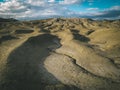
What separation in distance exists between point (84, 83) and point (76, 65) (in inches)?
342

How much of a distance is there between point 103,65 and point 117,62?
4.47 metres

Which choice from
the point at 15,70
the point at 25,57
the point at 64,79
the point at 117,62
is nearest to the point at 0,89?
the point at 15,70

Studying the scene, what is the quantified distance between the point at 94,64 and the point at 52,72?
399 inches

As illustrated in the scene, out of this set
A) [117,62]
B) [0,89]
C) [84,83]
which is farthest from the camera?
[117,62]

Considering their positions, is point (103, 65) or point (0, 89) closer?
point (0, 89)

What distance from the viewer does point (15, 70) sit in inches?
1236

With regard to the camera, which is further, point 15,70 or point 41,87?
point 15,70

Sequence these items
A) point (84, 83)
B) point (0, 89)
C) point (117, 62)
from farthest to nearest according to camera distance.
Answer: point (117, 62) < point (84, 83) < point (0, 89)

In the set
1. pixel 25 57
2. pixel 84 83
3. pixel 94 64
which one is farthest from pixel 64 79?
pixel 25 57

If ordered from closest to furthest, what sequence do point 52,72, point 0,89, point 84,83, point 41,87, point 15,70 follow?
1. point 0,89
2. point 41,87
3. point 84,83
4. point 15,70
5. point 52,72

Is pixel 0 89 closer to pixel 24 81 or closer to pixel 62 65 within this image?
pixel 24 81

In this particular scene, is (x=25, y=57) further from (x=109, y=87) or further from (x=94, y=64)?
(x=109, y=87)

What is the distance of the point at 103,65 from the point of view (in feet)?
125

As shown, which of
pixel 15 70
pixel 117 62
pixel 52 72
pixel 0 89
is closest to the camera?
pixel 0 89
